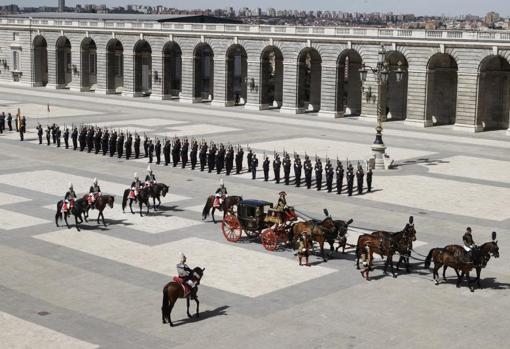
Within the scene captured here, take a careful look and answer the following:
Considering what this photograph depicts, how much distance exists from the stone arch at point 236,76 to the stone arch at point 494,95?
76.5 feet

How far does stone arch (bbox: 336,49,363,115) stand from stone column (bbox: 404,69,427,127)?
256 inches

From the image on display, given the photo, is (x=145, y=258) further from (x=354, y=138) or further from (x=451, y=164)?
(x=354, y=138)

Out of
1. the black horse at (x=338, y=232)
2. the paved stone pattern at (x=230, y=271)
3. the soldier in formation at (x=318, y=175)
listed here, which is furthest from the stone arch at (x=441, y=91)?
the black horse at (x=338, y=232)

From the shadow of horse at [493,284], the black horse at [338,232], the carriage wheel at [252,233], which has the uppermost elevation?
the black horse at [338,232]

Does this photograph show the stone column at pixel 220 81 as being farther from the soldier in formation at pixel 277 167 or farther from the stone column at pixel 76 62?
the soldier in formation at pixel 277 167

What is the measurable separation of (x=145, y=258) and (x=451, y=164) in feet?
78.1

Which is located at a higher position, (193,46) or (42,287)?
(193,46)

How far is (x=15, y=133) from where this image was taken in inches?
2063

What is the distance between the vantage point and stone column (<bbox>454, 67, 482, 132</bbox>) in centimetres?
5671

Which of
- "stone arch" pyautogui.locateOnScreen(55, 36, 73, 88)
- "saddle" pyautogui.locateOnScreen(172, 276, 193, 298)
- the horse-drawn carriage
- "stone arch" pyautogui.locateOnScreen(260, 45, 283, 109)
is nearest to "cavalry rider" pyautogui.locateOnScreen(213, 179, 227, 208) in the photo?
the horse-drawn carriage

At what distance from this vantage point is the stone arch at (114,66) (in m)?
82.1

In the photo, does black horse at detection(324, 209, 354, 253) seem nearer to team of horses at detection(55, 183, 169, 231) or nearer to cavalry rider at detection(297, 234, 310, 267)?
cavalry rider at detection(297, 234, 310, 267)

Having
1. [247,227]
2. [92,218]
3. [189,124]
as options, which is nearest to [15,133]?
[189,124]

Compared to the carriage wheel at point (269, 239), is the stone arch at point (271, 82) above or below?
above
